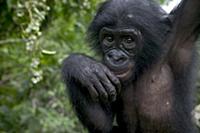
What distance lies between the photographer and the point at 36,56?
6.86 m

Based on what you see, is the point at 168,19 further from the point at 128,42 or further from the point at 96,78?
the point at 96,78

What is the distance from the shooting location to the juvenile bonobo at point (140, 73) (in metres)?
5.73

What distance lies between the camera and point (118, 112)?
19.7 feet

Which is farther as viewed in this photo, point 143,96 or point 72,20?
point 72,20

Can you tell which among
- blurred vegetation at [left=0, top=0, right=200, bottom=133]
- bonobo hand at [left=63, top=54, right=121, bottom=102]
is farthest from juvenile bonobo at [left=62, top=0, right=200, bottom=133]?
blurred vegetation at [left=0, top=0, right=200, bottom=133]

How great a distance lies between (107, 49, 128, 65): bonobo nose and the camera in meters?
5.62

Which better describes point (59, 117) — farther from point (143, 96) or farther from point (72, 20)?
point (143, 96)

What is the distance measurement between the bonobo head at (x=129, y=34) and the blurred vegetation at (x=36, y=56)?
3.15 ft

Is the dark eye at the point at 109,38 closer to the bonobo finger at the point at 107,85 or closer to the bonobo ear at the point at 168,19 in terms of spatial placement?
the bonobo finger at the point at 107,85

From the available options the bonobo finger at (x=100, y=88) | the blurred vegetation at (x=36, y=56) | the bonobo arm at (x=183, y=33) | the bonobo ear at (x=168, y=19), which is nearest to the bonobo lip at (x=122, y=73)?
the bonobo finger at (x=100, y=88)

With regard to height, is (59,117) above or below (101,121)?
below

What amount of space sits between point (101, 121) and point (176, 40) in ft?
2.99

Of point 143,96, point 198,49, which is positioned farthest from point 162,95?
point 198,49

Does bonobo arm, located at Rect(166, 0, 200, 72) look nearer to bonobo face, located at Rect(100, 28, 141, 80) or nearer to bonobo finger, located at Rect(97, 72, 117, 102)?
bonobo face, located at Rect(100, 28, 141, 80)
